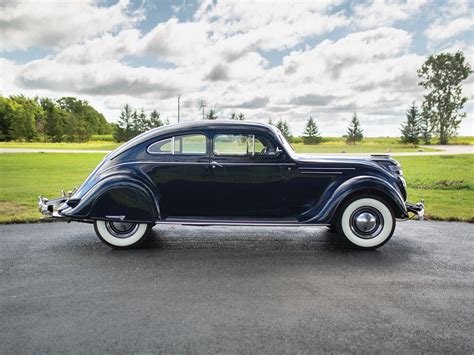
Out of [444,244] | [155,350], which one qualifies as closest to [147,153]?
[155,350]

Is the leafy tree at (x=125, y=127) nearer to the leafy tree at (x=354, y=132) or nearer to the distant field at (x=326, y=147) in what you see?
the distant field at (x=326, y=147)

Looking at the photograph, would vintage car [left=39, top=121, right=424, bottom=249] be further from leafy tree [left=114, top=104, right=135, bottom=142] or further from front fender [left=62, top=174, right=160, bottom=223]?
leafy tree [left=114, top=104, right=135, bottom=142]

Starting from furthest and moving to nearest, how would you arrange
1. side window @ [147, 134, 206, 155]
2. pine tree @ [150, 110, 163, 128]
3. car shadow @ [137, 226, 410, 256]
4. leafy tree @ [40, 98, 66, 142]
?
leafy tree @ [40, 98, 66, 142], pine tree @ [150, 110, 163, 128], side window @ [147, 134, 206, 155], car shadow @ [137, 226, 410, 256]

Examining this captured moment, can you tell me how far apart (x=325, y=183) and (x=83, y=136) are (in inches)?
2920

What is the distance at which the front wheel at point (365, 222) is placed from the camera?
5.58 metres

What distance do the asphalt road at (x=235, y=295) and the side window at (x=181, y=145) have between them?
4.48ft

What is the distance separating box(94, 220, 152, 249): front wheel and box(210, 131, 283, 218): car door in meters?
1.09

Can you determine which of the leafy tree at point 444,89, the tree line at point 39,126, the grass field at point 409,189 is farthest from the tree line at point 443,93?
the tree line at point 39,126

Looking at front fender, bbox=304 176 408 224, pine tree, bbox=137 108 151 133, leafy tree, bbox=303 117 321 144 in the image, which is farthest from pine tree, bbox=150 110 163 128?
front fender, bbox=304 176 408 224

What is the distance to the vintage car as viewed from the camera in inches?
219

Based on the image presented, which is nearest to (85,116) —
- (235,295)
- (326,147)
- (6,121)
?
(6,121)

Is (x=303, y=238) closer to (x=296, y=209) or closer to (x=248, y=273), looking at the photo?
(x=296, y=209)

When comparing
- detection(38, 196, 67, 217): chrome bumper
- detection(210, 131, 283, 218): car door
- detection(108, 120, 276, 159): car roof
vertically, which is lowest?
detection(38, 196, 67, 217): chrome bumper

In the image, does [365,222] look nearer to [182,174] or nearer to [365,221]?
[365,221]
